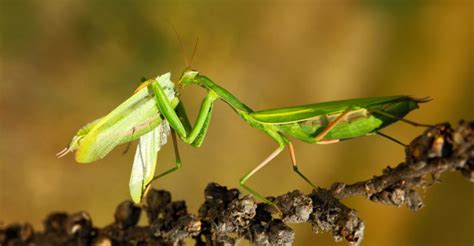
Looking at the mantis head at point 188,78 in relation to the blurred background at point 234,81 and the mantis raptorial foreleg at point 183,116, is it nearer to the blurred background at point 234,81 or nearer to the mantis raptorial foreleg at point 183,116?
the mantis raptorial foreleg at point 183,116

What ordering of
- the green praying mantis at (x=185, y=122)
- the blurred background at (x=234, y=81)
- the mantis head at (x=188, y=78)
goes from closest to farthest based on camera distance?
1. the green praying mantis at (x=185, y=122)
2. the mantis head at (x=188, y=78)
3. the blurred background at (x=234, y=81)

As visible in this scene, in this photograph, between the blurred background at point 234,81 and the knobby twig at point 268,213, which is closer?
the knobby twig at point 268,213

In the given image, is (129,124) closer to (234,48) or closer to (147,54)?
(147,54)

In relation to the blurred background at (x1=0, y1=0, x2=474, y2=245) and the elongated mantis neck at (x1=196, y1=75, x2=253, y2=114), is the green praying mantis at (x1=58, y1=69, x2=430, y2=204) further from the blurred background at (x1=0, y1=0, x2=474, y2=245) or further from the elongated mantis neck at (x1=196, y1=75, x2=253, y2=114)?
the blurred background at (x1=0, y1=0, x2=474, y2=245)

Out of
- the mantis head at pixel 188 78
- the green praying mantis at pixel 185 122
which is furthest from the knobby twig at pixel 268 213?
the mantis head at pixel 188 78

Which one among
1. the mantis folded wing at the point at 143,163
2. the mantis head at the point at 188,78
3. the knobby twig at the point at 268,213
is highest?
the mantis head at the point at 188,78

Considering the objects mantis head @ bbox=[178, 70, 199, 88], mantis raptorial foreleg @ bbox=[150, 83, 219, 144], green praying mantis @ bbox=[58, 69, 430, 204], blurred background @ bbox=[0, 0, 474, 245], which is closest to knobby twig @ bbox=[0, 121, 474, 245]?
green praying mantis @ bbox=[58, 69, 430, 204]

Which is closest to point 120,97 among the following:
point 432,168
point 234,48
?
point 234,48
